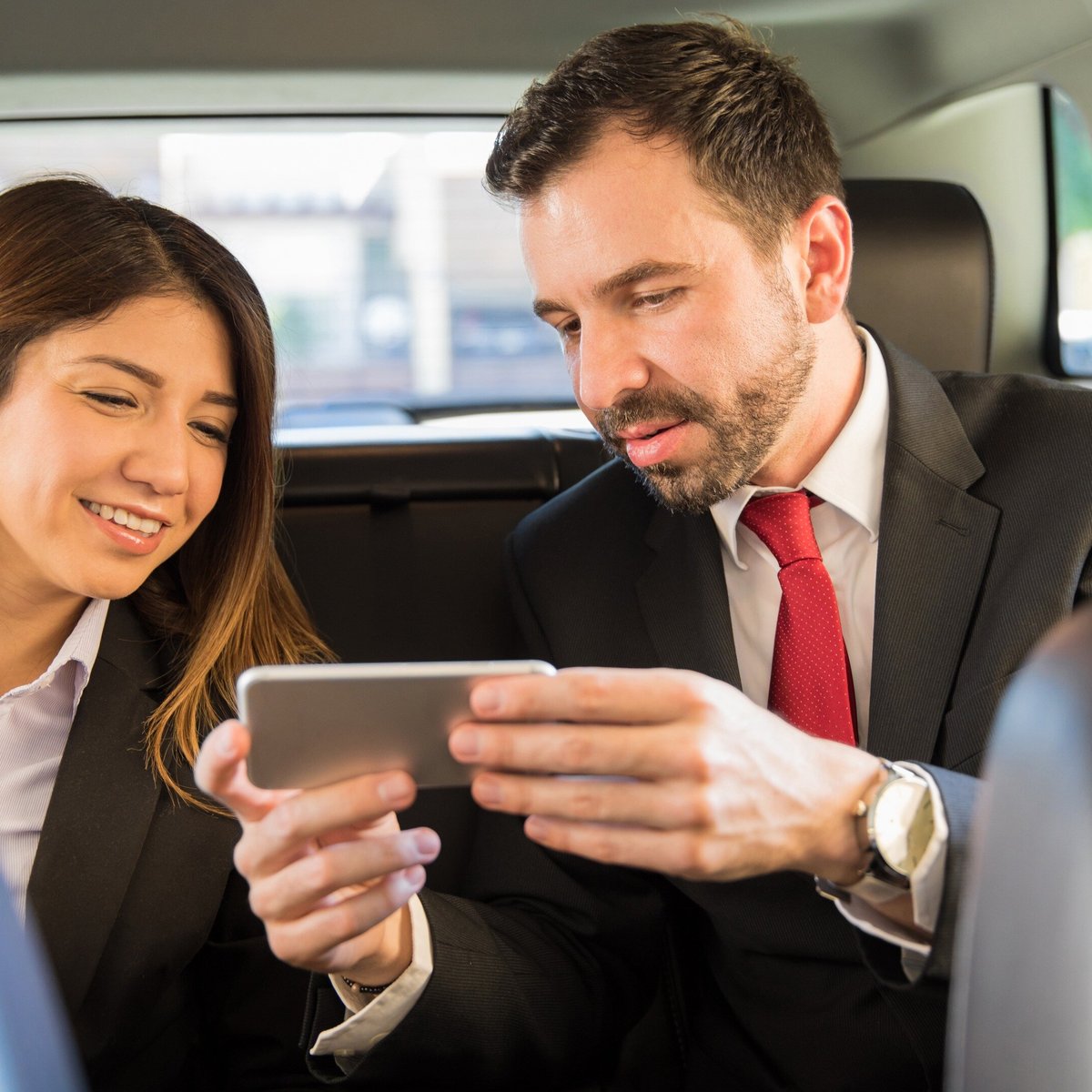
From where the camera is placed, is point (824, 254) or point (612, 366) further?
point (824, 254)

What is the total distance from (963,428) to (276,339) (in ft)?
3.05

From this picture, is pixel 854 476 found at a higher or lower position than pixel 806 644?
higher

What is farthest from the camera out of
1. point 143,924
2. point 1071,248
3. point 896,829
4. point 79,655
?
point 1071,248

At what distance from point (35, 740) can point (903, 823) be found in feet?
3.36

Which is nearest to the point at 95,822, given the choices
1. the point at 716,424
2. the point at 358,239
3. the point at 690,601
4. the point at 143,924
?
the point at 143,924

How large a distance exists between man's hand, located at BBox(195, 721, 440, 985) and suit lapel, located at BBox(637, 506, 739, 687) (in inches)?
19.4

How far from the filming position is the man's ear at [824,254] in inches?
62.1

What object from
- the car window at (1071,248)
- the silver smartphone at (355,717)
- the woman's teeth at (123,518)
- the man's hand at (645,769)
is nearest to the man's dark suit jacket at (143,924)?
the woman's teeth at (123,518)

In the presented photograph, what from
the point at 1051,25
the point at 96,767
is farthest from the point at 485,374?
the point at 96,767

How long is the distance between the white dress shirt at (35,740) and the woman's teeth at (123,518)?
0.59 feet

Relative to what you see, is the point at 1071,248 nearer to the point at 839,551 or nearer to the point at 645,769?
the point at 839,551

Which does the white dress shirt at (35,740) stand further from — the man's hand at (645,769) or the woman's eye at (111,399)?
the man's hand at (645,769)

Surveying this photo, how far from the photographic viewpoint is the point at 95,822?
1.41 m

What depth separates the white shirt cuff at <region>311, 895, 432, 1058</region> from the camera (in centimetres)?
126
